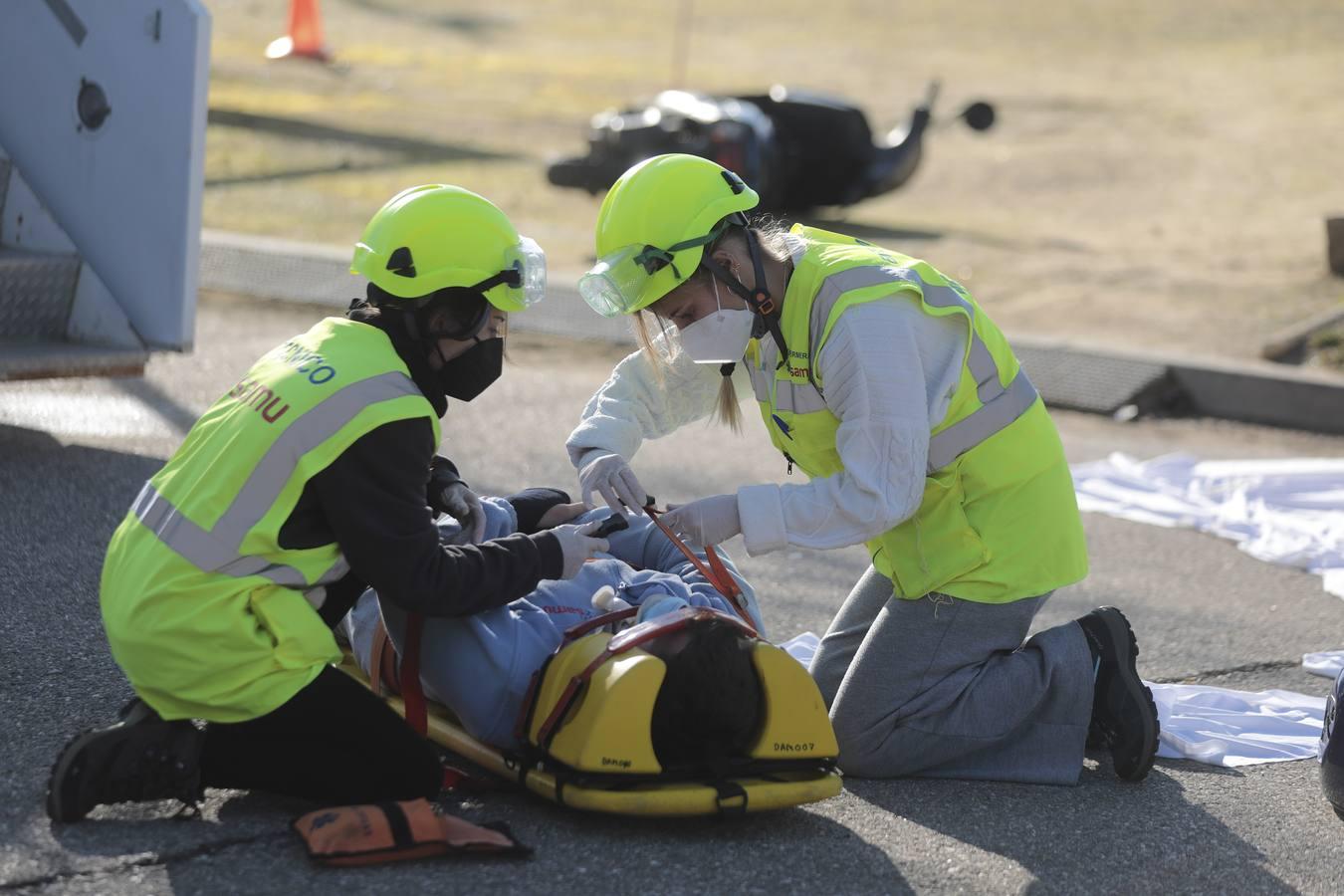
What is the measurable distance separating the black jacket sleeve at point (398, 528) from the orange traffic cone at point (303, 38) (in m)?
17.1

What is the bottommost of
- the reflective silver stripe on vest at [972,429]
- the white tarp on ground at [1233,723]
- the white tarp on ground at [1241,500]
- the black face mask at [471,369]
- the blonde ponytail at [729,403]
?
the white tarp on ground at [1241,500]

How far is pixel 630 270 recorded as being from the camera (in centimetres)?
359

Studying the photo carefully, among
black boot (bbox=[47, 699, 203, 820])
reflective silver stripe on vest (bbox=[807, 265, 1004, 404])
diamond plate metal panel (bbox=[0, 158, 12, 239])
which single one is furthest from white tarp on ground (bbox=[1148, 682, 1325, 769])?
diamond plate metal panel (bbox=[0, 158, 12, 239])

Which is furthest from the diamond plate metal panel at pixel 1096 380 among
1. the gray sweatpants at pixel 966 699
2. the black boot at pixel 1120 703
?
the gray sweatpants at pixel 966 699

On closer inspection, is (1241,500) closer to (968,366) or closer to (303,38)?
(968,366)

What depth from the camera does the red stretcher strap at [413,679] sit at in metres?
3.50

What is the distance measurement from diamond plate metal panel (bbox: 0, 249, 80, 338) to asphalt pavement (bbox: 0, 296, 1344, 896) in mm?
373

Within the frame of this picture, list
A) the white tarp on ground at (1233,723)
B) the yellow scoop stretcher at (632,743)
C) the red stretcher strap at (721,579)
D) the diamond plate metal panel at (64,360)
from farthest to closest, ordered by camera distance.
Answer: the diamond plate metal panel at (64,360) < the white tarp on ground at (1233,723) < the red stretcher strap at (721,579) < the yellow scoop stretcher at (632,743)

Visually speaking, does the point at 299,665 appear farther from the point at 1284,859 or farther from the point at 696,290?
the point at 1284,859

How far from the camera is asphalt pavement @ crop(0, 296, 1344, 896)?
3051 millimetres

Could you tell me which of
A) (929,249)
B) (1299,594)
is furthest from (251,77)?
(1299,594)

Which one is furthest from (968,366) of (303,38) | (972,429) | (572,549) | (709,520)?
(303,38)

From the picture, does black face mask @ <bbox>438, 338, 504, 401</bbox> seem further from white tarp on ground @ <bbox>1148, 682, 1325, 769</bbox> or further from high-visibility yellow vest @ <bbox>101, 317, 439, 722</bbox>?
white tarp on ground @ <bbox>1148, 682, 1325, 769</bbox>

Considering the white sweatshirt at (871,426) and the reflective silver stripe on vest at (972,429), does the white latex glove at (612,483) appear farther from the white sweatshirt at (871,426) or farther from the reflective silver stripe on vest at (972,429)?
the reflective silver stripe on vest at (972,429)
